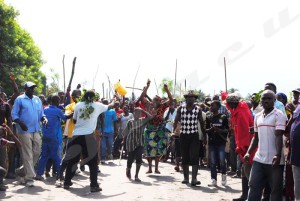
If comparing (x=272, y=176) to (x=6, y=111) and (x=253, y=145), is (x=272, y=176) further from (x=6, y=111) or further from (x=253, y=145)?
Result: (x=6, y=111)

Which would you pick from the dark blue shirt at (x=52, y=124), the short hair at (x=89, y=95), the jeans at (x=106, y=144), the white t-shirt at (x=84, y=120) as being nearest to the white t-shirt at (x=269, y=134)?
the white t-shirt at (x=84, y=120)

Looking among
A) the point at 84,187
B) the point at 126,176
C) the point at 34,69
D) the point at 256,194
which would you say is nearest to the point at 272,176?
the point at 256,194

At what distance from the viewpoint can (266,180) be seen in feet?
20.6

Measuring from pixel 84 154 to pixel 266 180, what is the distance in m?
3.78

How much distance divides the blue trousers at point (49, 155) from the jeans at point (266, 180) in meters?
4.83

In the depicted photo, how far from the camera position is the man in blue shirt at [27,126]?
29.3ft

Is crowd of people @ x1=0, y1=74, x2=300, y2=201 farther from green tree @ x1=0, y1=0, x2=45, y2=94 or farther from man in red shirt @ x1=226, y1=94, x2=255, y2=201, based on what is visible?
green tree @ x1=0, y1=0, x2=45, y2=94

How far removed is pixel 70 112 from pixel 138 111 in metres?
1.59

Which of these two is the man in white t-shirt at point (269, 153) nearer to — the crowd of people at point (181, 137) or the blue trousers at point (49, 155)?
the crowd of people at point (181, 137)

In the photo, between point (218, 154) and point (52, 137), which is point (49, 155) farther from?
point (218, 154)

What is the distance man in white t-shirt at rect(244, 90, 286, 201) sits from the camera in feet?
19.7

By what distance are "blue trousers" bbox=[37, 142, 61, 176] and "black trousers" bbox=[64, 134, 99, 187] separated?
899 millimetres

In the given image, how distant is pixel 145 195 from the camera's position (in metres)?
8.35

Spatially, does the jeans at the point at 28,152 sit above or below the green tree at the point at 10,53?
below
